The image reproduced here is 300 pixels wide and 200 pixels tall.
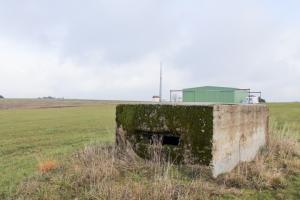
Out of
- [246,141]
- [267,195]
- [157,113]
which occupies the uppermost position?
[157,113]

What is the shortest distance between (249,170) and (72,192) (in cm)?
351

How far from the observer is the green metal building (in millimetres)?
15070

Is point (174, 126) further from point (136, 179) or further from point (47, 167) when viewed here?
point (47, 167)

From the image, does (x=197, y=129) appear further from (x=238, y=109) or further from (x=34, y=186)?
(x=34, y=186)

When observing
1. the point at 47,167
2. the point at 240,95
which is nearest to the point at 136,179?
the point at 47,167

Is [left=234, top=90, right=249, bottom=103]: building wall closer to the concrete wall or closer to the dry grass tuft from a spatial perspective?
the concrete wall

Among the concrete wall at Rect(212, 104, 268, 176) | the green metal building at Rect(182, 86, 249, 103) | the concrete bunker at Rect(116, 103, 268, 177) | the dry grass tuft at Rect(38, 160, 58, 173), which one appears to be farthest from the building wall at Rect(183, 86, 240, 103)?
the dry grass tuft at Rect(38, 160, 58, 173)

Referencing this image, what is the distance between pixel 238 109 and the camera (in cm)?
820

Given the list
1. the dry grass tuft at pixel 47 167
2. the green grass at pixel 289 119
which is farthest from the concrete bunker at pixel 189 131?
the green grass at pixel 289 119

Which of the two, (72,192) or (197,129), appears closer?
(72,192)

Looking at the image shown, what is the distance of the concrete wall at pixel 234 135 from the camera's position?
7.28 meters

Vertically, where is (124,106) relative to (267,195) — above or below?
above

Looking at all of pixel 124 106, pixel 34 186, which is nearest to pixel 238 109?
pixel 124 106

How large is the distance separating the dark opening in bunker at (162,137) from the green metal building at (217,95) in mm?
6942
